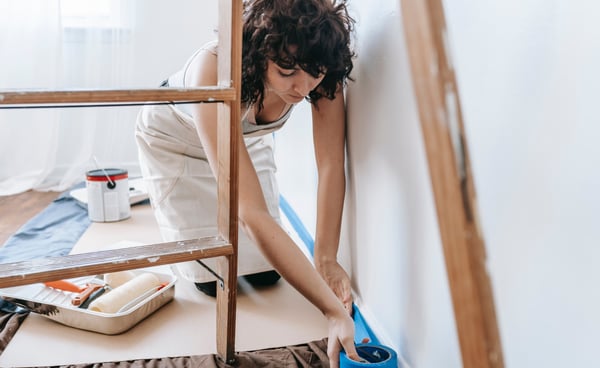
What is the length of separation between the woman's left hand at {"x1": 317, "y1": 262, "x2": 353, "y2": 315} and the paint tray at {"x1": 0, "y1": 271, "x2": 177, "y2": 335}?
1.41 ft

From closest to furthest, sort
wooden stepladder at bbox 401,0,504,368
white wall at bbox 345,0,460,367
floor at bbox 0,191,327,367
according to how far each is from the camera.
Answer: wooden stepladder at bbox 401,0,504,368, white wall at bbox 345,0,460,367, floor at bbox 0,191,327,367

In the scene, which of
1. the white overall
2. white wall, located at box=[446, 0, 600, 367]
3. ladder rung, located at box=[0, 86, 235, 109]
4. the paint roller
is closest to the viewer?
white wall, located at box=[446, 0, 600, 367]

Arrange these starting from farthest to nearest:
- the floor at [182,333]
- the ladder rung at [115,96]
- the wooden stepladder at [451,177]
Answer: the floor at [182,333]
the ladder rung at [115,96]
the wooden stepladder at [451,177]

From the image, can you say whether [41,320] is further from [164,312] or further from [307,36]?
[307,36]

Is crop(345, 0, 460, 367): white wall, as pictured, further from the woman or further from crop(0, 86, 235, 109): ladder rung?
crop(0, 86, 235, 109): ladder rung

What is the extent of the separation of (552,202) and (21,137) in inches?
117

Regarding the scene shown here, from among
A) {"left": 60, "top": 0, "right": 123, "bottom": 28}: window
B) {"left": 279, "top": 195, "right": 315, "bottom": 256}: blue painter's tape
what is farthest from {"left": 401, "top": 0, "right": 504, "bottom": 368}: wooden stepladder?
{"left": 60, "top": 0, "right": 123, "bottom": 28}: window

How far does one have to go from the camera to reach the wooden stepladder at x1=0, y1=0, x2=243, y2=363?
103 centimetres

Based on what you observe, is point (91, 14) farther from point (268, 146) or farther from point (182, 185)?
point (182, 185)

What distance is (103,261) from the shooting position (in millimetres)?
1109

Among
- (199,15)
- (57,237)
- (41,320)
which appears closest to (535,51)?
(41,320)

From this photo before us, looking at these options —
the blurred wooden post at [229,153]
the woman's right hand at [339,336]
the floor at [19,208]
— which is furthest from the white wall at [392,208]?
the floor at [19,208]

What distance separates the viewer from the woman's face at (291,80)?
128cm

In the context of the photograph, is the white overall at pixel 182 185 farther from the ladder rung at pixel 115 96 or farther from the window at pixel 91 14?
the window at pixel 91 14
